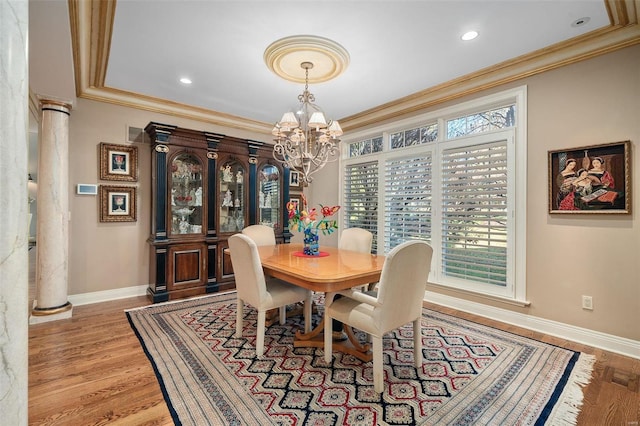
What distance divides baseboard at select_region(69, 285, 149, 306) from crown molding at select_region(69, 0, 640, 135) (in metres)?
2.40

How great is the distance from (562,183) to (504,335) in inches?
59.6

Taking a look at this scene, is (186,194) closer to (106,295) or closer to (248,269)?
(106,295)

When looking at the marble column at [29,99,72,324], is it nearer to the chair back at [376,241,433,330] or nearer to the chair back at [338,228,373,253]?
the chair back at [338,228,373,253]

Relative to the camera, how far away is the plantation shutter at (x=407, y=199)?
12.6 ft

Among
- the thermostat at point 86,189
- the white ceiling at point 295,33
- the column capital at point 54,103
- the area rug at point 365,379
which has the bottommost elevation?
the area rug at point 365,379

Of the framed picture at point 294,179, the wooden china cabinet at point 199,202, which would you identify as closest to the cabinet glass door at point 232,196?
the wooden china cabinet at point 199,202

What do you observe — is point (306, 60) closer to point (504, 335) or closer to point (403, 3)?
point (403, 3)

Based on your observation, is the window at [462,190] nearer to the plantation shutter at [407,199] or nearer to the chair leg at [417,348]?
the plantation shutter at [407,199]

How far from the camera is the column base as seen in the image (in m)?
3.02

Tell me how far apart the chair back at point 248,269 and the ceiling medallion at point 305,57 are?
Result: 1.65 meters

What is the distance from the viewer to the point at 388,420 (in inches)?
65.2

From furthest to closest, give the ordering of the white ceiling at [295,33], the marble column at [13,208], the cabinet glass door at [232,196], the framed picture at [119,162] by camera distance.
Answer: the cabinet glass door at [232,196] < the framed picture at [119,162] < the white ceiling at [295,33] < the marble column at [13,208]

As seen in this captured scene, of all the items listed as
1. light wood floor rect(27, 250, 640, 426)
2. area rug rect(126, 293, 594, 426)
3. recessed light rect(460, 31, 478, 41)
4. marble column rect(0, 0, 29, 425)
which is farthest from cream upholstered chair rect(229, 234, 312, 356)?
recessed light rect(460, 31, 478, 41)

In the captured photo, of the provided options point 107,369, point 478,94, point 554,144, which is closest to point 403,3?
point 478,94
